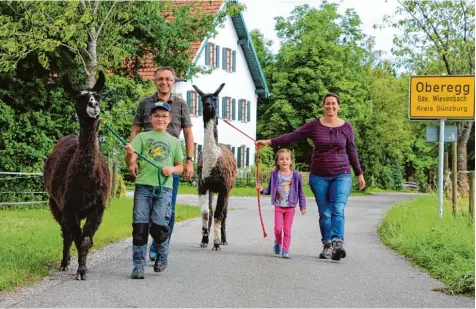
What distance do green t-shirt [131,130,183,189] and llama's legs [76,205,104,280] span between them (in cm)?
58

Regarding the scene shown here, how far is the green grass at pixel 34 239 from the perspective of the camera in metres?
8.82

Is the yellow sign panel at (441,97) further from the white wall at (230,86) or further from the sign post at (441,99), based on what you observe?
the white wall at (230,86)

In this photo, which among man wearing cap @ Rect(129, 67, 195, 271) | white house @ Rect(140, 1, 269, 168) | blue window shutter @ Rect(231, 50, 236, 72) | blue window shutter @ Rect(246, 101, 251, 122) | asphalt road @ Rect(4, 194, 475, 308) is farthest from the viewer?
blue window shutter @ Rect(246, 101, 251, 122)

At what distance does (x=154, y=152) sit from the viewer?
9.09 m

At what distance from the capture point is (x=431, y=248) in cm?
1175

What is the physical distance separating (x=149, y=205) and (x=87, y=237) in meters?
A: 0.72

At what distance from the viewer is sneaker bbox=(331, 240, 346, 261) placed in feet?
35.5

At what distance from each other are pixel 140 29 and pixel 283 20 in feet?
115

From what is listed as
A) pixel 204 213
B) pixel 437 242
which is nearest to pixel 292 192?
pixel 204 213

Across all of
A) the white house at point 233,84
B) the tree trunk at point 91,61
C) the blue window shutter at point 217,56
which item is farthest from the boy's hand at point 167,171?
the blue window shutter at point 217,56

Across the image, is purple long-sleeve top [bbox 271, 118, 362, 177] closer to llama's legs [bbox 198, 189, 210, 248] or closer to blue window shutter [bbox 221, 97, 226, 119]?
llama's legs [bbox 198, 189, 210, 248]

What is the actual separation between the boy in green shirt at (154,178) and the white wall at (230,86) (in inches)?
1501

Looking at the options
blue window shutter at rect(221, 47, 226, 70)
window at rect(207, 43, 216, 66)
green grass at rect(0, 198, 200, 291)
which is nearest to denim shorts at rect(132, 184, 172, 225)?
green grass at rect(0, 198, 200, 291)

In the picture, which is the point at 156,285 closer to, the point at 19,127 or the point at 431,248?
the point at 431,248
